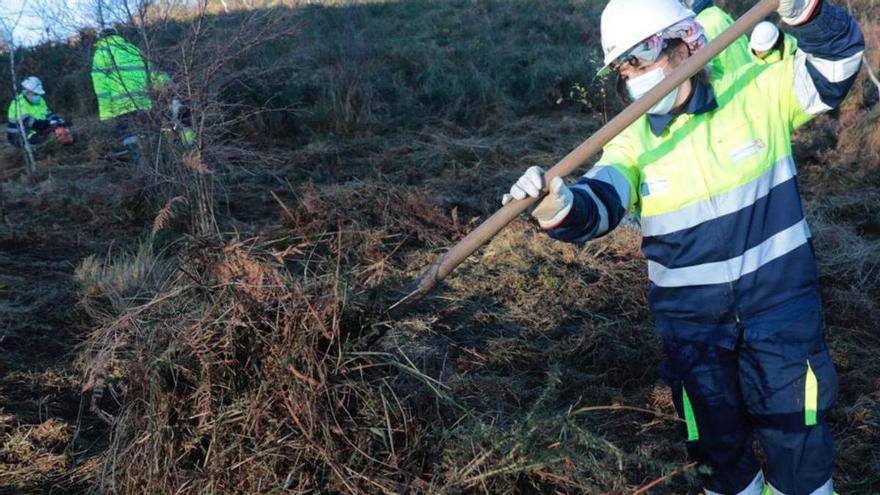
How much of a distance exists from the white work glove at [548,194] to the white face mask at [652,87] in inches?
15.3

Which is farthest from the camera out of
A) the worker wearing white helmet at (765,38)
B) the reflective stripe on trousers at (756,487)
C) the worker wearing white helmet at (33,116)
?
the worker wearing white helmet at (33,116)

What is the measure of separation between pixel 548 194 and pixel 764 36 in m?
0.76

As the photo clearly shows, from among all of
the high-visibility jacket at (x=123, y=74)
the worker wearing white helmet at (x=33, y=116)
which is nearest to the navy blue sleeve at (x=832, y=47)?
the high-visibility jacket at (x=123, y=74)

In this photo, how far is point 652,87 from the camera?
2.44 meters

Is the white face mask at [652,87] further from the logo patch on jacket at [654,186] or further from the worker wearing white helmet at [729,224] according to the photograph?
the logo patch on jacket at [654,186]

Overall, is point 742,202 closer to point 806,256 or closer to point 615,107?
point 806,256

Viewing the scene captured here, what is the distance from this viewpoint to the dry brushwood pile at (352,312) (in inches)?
96.0

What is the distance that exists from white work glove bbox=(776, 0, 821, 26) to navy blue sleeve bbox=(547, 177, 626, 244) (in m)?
0.68

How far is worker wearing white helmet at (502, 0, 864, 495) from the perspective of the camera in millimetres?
2402

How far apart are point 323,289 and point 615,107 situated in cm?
833

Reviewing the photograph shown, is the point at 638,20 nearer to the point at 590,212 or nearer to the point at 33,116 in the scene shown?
the point at 590,212

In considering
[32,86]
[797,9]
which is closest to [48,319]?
[797,9]

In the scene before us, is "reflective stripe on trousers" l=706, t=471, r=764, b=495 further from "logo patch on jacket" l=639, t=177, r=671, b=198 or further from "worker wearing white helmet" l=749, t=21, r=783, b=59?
"worker wearing white helmet" l=749, t=21, r=783, b=59

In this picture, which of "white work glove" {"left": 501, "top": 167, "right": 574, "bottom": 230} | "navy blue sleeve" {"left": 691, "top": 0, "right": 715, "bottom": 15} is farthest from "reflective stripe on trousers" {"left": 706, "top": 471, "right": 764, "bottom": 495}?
"navy blue sleeve" {"left": 691, "top": 0, "right": 715, "bottom": 15}
